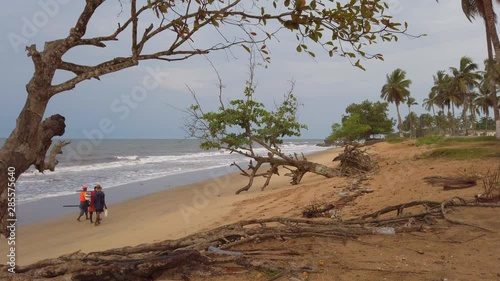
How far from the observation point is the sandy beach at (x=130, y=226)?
9273 mm

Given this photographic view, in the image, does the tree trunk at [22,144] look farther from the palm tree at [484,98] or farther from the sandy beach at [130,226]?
the palm tree at [484,98]

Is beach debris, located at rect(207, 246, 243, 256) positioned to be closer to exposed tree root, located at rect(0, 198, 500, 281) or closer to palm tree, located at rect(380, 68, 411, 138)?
exposed tree root, located at rect(0, 198, 500, 281)

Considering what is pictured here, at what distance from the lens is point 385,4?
3559mm

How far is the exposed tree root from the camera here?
3.67 m

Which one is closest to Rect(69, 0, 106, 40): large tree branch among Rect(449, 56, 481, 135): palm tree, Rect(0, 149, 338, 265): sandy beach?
Rect(0, 149, 338, 265): sandy beach

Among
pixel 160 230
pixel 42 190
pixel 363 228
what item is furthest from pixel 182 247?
pixel 42 190

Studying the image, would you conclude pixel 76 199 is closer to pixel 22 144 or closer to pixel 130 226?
pixel 130 226

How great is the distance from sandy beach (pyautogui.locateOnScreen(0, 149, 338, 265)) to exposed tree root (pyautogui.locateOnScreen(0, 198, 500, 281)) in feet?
13.5

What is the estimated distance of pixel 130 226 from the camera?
11.3 m

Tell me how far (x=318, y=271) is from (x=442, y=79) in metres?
55.0

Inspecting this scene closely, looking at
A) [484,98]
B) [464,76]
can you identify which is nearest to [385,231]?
[464,76]

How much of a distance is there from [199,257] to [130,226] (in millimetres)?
7950

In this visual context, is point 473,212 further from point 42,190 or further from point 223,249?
point 42,190

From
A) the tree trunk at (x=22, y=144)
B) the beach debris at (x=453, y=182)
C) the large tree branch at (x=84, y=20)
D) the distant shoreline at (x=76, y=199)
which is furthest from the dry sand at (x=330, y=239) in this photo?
the large tree branch at (x=84, y=20)
